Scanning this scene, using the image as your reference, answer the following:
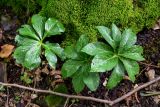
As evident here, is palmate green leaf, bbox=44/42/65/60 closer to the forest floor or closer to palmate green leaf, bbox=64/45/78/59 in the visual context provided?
palmate green leaf, bbox=64/45/78/59

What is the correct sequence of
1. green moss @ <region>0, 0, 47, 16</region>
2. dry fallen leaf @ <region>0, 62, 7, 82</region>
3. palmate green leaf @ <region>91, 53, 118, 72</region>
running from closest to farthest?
1. palmate green leaf @ <region>91, 53, 118, 72</region>
2. dry fallen leaf @ <region>0, 62, 7, 82</region>
3. green moss @ <region>0, 0, 47, 16</region>

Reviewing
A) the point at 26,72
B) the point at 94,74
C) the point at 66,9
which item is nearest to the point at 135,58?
the point at 94,74

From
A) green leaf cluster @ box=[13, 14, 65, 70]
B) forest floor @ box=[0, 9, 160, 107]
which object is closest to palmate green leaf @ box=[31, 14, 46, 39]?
green leaf cluster @ box=[13, 14, 65, 70]

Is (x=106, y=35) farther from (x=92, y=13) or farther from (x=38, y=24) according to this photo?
(x=38, y=24)

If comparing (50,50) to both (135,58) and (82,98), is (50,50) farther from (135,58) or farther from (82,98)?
(135,58)

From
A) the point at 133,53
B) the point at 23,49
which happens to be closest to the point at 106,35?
the point at 133,53

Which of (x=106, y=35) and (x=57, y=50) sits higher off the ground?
(x=106, y=35)
